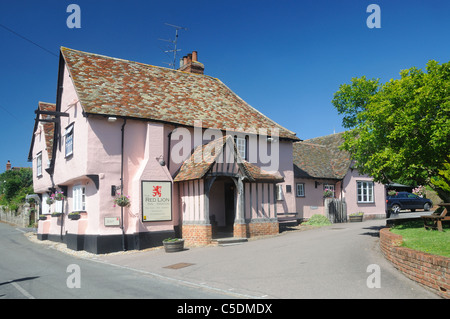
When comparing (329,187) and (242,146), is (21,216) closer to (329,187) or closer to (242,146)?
(242,146)

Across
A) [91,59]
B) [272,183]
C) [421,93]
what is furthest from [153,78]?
[421,93]

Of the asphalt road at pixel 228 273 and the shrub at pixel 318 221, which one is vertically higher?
the shrub at pixel 318 221

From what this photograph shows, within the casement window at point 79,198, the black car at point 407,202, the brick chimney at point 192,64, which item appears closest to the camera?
the casement window at point 79,198

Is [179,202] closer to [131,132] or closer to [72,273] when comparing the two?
[131,132]

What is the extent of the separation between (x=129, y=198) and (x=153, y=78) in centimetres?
814

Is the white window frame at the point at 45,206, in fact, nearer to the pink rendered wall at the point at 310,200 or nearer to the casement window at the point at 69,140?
the casement window at the point at 69,140

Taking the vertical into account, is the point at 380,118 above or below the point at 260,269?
above

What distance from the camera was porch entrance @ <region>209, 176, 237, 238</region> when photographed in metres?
20.5

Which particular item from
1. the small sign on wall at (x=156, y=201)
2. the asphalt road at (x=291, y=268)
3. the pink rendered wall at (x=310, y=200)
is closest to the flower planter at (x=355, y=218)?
the pink rendered wall at (x=310, y=200)

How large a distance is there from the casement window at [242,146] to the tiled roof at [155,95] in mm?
586

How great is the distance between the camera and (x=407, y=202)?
1270 inches

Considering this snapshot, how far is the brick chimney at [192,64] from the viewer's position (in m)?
26.0
